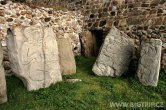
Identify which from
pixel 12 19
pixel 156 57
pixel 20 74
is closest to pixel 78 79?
Result: pixel 20 74

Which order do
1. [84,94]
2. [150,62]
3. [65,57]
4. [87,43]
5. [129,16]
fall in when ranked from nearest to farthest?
[84,94]
[150,62]
[65,57]
[129,16]
[87,43]

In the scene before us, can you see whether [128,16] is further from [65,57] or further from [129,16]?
[65,57]

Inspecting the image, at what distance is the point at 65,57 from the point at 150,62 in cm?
208

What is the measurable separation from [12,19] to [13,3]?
0.42 meters

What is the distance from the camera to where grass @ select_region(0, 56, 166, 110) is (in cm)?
563

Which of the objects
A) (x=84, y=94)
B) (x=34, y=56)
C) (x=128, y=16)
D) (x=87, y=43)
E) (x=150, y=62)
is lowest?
(x=84, y=94)

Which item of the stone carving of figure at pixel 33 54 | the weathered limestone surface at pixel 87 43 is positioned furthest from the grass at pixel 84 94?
the weathered limestone surface at pixel 87 43

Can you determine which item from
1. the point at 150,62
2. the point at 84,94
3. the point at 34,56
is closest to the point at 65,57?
the point at 34,56

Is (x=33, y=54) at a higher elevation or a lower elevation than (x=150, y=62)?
higher

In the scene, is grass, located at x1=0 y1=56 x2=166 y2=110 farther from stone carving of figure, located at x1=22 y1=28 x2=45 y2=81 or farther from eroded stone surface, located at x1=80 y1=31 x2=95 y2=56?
eroded stone surface, located at x1=80 y1=31 x2=95 y2=56

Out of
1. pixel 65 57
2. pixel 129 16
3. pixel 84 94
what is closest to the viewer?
pixel 84 94

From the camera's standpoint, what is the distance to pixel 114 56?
716 centimetres

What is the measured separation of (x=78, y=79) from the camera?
21.9 feet

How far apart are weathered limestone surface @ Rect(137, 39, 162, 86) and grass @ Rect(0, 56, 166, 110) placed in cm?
18
